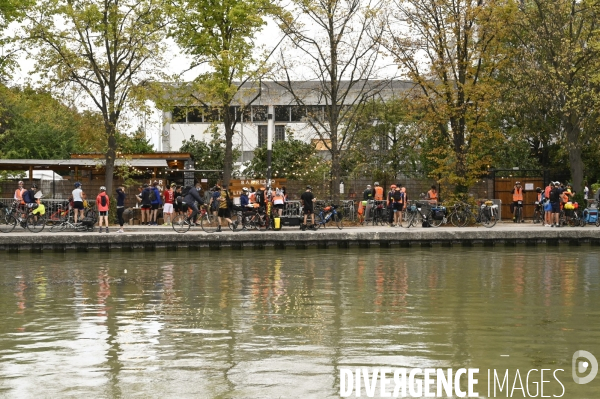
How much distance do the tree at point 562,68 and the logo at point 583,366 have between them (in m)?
28.7

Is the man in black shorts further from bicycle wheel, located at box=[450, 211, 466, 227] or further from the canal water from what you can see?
the canal water

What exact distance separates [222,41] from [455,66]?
1000cm

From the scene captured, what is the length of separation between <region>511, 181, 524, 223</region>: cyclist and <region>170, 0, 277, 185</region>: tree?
11706mm

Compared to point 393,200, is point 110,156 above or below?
above

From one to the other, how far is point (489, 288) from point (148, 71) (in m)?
23.6

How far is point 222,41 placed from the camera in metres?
40.4

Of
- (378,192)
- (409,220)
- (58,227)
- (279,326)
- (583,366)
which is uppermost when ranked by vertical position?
(378,192)

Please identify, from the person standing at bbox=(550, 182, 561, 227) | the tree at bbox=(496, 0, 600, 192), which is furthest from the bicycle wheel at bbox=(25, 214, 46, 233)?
the tree at bbox=(496, 0, 600, 192)

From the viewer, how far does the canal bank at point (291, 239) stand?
30484 millimetres

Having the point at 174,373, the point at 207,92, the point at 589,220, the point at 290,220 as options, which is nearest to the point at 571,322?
the point at 174,373

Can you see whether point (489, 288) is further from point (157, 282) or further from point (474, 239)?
point (474, 239)

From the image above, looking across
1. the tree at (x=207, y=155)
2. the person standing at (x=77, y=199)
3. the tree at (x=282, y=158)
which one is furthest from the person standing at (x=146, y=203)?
the tree at (x=207, y=155)

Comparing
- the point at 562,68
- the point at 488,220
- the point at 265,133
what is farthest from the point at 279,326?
the point at 265,133

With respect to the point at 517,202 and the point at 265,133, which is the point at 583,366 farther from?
the point at 265,133
